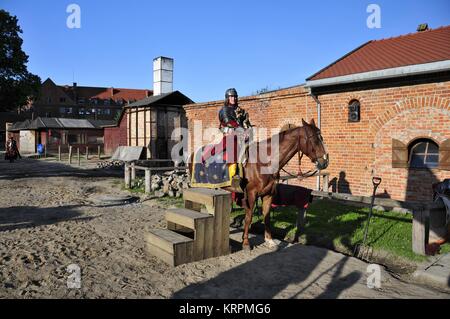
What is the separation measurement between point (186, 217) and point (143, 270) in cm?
100

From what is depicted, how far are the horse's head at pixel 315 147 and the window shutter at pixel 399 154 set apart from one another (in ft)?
11.0

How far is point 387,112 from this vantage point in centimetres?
806

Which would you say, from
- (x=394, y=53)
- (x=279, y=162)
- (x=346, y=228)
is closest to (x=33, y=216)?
(x=279, y=162)

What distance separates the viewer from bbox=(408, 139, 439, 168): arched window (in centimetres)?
744

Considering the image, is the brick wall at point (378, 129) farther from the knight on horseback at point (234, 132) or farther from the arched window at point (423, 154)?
the knight on horseback at point (234, 132)

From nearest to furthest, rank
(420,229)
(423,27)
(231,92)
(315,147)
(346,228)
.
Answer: (420,229) → (315,147) → (231,92) → (346,228) → (423,27)

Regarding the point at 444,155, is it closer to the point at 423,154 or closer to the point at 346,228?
the point at 423,154

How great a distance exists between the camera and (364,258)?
5.68m

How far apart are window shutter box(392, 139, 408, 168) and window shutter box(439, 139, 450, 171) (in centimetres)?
73

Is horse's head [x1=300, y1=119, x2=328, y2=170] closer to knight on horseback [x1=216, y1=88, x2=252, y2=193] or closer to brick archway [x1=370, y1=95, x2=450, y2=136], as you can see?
knight on horseback [x1=216, y1=88, x2=252, y2=193]

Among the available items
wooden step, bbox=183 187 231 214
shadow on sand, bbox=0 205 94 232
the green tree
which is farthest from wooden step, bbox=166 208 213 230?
the green tree

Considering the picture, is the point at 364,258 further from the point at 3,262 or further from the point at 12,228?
the point at 12,228

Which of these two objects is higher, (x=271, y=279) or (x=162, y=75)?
(x=162, y=75)
